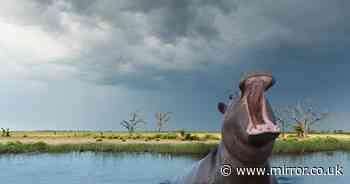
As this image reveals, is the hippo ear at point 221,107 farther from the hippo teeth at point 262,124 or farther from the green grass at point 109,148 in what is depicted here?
the green grass at point 109,148

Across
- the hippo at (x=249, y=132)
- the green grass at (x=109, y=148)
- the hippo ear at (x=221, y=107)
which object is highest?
the hippo ear at (x=221, y=107)

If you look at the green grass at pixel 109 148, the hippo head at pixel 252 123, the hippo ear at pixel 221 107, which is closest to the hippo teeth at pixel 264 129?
the hippo head at pixel 252 123

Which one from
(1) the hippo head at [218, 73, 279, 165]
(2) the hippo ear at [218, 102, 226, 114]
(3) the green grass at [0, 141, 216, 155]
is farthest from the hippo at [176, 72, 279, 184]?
(3) the green grass at [0, 141, 216, 155]

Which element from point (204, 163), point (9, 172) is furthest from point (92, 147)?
point (204, 163)

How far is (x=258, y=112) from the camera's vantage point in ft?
10.3

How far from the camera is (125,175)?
881 inches

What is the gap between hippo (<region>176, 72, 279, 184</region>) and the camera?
119 inches

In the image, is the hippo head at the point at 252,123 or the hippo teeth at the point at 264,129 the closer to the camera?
the hippo teeth at the point at 264,129

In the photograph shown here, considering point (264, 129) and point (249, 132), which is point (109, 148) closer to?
point (249, 132)

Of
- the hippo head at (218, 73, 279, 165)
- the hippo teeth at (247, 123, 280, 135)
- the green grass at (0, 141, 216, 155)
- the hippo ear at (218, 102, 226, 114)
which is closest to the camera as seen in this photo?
the hippo teeth at (247, 123, 280, 135)

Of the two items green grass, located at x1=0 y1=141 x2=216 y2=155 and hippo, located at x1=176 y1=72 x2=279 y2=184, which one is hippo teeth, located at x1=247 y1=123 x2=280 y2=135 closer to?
hippo, located at x1=176 y1=72 x2=279 y2=184

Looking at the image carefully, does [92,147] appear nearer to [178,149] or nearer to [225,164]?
[178,149]

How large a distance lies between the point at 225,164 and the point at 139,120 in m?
90.7

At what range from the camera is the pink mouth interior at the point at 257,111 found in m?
2.96
